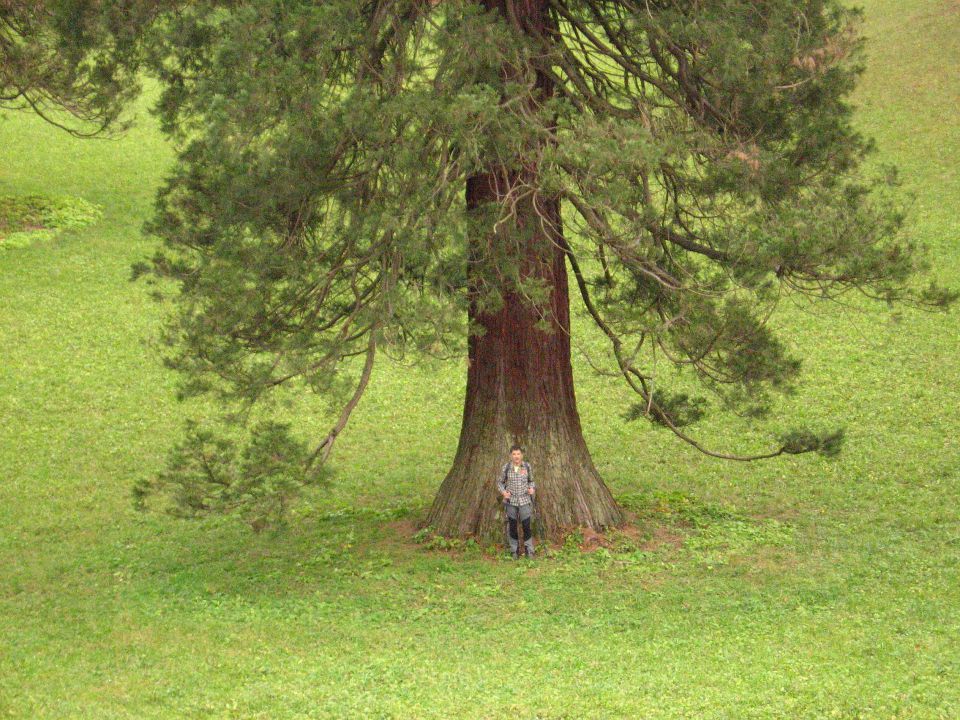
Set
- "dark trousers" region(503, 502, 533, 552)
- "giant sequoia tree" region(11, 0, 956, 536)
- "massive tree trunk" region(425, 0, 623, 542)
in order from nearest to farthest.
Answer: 1. "giant sequoia tree" region(11, 0, 956, 536)
2. "dark trousers" region(503, 502, 533, 552)
3. "massive tree trunk" region(425, 0, 623, 542)

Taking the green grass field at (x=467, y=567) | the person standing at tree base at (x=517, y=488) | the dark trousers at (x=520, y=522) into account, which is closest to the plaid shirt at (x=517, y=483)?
the person standing at tree base at (x=517, y=488)

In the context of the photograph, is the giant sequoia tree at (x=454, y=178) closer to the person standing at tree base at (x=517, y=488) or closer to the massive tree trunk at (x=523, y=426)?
the massive tree trunk at (x=523, y=426)

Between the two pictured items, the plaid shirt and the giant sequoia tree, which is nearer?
the giant sequoia tree

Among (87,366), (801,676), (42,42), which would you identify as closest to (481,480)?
(801,676)

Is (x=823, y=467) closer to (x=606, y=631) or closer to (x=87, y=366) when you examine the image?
(x=606, y=631)

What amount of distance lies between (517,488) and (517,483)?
2.4 inches

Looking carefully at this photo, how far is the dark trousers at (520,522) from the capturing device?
48.3 feet

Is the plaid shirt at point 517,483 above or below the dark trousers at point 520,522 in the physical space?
above

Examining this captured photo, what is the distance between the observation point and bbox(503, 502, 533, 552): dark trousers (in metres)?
14.7

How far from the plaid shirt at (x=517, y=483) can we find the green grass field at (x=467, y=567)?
0.79 m

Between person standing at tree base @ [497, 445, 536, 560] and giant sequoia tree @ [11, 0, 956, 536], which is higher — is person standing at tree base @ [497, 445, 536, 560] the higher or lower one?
the lower one

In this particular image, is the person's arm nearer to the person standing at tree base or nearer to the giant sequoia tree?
the person standing at tree base

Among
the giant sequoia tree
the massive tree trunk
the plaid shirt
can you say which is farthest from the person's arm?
the giant sequoia tree

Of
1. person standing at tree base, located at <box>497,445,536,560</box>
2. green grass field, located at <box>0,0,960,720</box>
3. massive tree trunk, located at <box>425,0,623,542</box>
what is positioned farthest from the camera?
massive tree trunk, located at <box>425,0,623,542</box>
